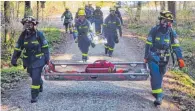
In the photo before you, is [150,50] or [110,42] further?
[110,42]

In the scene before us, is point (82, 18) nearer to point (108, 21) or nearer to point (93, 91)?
point (108, 21)

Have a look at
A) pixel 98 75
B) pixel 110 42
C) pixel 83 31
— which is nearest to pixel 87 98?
pixel 98 75

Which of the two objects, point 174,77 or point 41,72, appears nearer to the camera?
point 41,72

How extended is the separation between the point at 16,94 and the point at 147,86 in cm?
356

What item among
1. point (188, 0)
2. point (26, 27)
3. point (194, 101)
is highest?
point (188, 0)

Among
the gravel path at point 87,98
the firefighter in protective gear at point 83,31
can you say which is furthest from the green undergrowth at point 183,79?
the firefighter in protective gear at point 83,31

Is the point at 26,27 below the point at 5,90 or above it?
above

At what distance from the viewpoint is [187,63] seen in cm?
1488

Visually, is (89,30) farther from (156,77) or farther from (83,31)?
(156,77)

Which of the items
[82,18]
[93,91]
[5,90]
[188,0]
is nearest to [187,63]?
[82,18]

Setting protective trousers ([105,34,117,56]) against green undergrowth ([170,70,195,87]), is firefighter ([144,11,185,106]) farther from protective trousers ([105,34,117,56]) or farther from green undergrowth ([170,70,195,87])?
protective trousers ([105,34,117,56])

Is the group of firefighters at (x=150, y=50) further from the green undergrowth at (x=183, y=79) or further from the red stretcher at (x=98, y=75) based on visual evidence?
the green undergrowth at (x=183, y=79)

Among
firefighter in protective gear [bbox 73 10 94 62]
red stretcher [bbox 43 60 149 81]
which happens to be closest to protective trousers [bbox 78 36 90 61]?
firefighter in protective gear [bbox 73 10 94 62]

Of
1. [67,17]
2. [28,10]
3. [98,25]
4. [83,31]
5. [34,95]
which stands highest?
[28,10]
